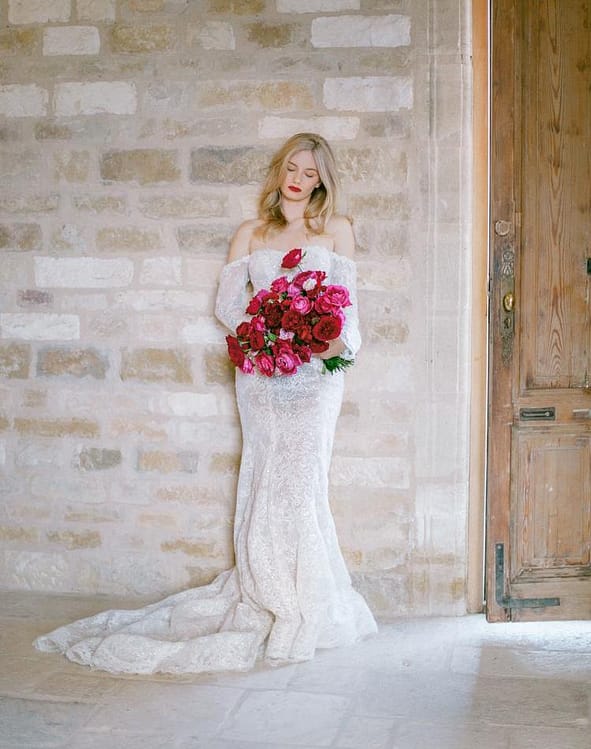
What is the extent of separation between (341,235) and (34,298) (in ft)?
4.54

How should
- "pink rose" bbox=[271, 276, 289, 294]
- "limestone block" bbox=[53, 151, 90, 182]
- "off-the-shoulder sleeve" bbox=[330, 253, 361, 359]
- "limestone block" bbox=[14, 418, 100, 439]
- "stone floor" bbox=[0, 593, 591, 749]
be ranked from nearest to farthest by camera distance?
1. "stone floor" bbox=[0, 593, 591, 749]
2. "pink rose" bbox=[271, 276, 289, 294]
3. "off-the-shoulder sleeve" bbox=[330, 253, 361, 359]
4. "limestone block" bbox=[53, 151, 90, 182]
5. "limestone block" bbox=[14, 418, 100, 439]

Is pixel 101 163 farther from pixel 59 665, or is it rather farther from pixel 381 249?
pixel 59 665

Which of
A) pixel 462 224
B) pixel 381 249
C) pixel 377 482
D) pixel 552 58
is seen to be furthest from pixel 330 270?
pixel 552 58

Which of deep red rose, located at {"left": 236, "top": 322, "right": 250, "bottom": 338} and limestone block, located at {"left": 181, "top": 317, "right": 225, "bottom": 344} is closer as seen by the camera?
deep red rose, located at {"left": 236, "top": 322, "right": 250, "bottom": 338}

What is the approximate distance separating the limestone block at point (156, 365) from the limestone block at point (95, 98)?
1018mm

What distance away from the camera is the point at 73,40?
4.18 meters

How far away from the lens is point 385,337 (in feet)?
13.3

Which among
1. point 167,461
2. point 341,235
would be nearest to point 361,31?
point 341,235

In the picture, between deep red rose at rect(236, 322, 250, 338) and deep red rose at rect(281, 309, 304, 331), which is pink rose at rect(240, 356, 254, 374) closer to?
deep red rose at rect(236, 322, 250, 338)

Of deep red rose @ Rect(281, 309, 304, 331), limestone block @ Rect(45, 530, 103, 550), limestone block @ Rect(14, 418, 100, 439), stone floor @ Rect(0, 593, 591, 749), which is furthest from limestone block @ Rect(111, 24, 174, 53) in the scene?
stone floor @ Rect(0, 593, 591, 749)

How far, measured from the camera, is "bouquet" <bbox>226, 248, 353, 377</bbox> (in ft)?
11.6

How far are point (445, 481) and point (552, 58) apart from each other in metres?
1.74

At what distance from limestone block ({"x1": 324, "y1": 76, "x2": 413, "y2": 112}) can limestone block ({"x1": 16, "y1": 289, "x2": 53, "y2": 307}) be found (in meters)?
1.47

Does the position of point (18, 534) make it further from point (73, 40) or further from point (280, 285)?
point (73, 40)
